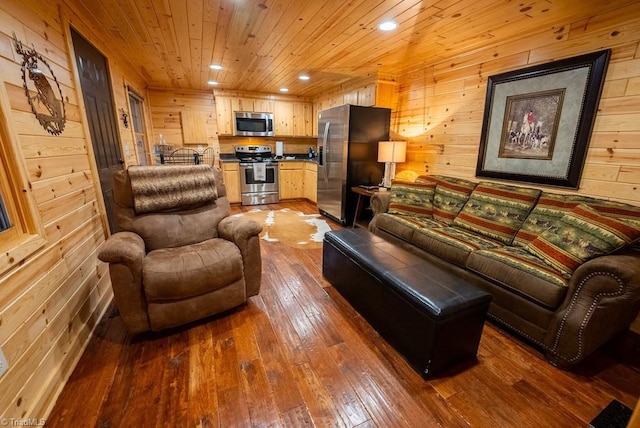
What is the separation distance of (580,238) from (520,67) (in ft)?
5.48

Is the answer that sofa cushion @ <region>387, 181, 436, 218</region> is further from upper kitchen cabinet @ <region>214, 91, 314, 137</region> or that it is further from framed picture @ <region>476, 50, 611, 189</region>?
upper kitchen cabinet @ <region>214, 91, 314, 137</region>

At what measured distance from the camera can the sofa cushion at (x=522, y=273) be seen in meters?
1.55

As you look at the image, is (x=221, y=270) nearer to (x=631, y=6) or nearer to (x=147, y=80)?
(x=631, y=6)

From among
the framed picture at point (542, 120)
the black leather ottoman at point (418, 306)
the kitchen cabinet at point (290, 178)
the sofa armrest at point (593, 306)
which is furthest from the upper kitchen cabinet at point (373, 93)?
the sofa armrest at point (593, 306)

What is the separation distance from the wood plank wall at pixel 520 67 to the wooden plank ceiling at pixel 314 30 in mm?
108

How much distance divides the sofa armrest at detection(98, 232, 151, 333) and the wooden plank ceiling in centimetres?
174

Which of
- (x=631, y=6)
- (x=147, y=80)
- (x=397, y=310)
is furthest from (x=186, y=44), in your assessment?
(x=631, y=6)

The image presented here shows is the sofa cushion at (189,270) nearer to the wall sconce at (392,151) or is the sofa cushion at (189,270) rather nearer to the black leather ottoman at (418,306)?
the black leather ottoman at (418,306)

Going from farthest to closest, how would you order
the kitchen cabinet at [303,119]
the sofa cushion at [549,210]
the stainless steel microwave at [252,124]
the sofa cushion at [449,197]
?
1. the kitchen cabinet at [303,119]
2. the stainless steel microwave at [252,124]
3. the sofa cushion at [449,197]
4. the sofa cushion at [549,210]

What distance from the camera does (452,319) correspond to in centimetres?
139

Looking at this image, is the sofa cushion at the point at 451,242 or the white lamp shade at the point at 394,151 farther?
the white lamp shade at the point at 394,151

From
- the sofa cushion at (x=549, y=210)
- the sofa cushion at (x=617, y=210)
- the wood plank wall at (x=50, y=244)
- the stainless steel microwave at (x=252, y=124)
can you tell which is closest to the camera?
the wood plank wall at (x=50, y=244)

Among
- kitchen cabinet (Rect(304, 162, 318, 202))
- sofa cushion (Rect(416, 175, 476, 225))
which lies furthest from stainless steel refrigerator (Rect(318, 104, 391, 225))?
sofa cushion (Rect(416, 175, 476, 225))

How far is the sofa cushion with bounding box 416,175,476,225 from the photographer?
8.70 ft
